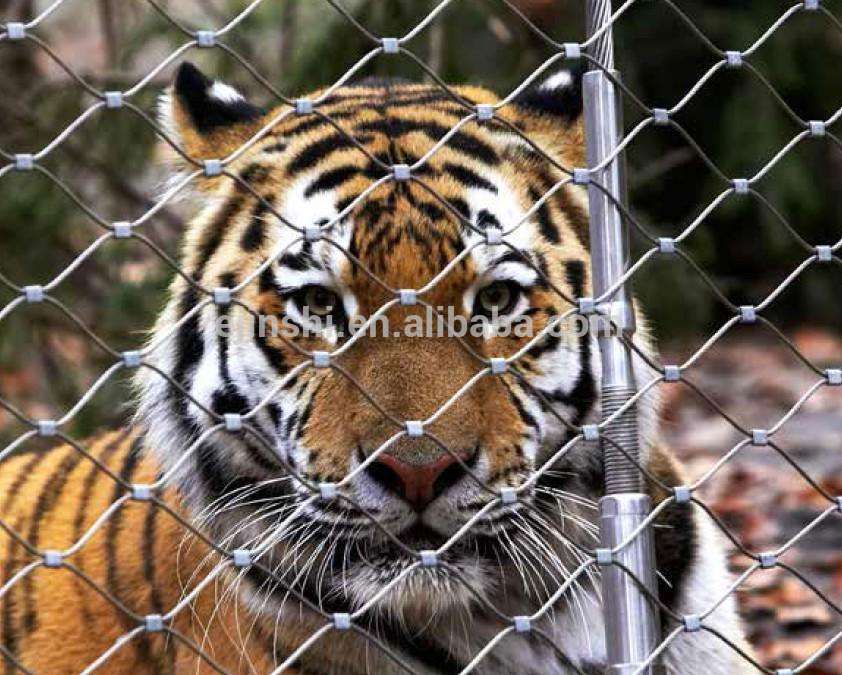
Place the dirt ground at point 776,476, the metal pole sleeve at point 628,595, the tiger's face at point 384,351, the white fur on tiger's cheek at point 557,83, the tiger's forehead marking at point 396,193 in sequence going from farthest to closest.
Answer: the dirt ground at point 776,476 → the white fur on tiger's cheek at point 557,83 → the tiger's forehead marking at point 396,193 → the tiger's face at point 384,351 → the metal pole sleeve at point 628,595

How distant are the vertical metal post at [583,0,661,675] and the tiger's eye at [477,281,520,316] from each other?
0.90 ft

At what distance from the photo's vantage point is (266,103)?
16.7 feet

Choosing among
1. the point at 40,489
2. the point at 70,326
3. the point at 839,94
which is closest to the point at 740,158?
the point at 839,94

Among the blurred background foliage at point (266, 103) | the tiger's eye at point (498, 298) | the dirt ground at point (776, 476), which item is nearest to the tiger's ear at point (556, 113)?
the tiger's eye at point (498, 298)

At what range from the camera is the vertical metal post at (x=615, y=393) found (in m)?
2.13

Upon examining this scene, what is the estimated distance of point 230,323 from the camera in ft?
8.54

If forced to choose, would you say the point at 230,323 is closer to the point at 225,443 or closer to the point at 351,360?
the point at 225,443

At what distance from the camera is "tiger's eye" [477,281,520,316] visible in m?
2.42

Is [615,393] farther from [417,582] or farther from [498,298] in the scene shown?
[417,582]

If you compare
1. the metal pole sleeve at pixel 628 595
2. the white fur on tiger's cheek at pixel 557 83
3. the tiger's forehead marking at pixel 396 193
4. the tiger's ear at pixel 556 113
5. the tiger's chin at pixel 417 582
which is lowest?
the tiger's chin at pixel 417 582

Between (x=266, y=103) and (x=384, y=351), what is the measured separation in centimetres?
295

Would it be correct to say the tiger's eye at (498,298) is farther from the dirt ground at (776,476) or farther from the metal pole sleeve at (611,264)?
the dirt ground at (776,476)

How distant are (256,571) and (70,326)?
2.66 metres

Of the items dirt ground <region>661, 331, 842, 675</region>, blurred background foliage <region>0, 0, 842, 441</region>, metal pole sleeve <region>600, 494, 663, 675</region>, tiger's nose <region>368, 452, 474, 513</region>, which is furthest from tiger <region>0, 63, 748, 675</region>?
blurred background foliage <region>0, 0, 842, 441</region>
